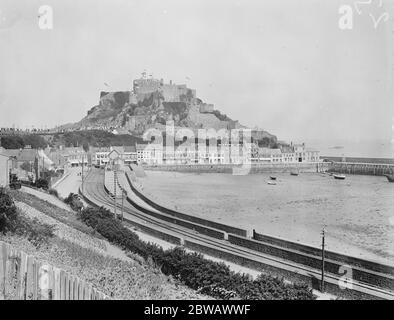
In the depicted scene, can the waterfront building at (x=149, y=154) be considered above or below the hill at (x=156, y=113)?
below

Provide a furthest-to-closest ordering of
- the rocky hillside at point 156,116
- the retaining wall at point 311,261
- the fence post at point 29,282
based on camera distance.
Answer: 1. the rocky hillside at point 156,116
2. the retaining wall at point 311,261
3. the fence post at point 29,282

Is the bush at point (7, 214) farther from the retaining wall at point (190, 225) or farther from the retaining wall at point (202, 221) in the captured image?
the retaining wall at point (202, 221)

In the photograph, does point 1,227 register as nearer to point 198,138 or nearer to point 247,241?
point 247,241

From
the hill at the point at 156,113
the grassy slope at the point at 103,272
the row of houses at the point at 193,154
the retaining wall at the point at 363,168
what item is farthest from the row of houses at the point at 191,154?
the grassy slope at the point at 103,272

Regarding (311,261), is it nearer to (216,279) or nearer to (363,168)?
(216,279)

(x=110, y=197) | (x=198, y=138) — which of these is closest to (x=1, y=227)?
(x=110, y=197)

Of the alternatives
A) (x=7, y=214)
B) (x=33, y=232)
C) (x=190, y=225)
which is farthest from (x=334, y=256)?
(x=7, y=214)

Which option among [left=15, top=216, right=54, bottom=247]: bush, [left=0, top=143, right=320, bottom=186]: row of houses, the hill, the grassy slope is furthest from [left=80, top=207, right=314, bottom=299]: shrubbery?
the hill

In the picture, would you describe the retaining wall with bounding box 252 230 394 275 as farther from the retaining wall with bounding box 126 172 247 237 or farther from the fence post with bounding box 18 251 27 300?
the fence post with bounding box 18 251 27 300
